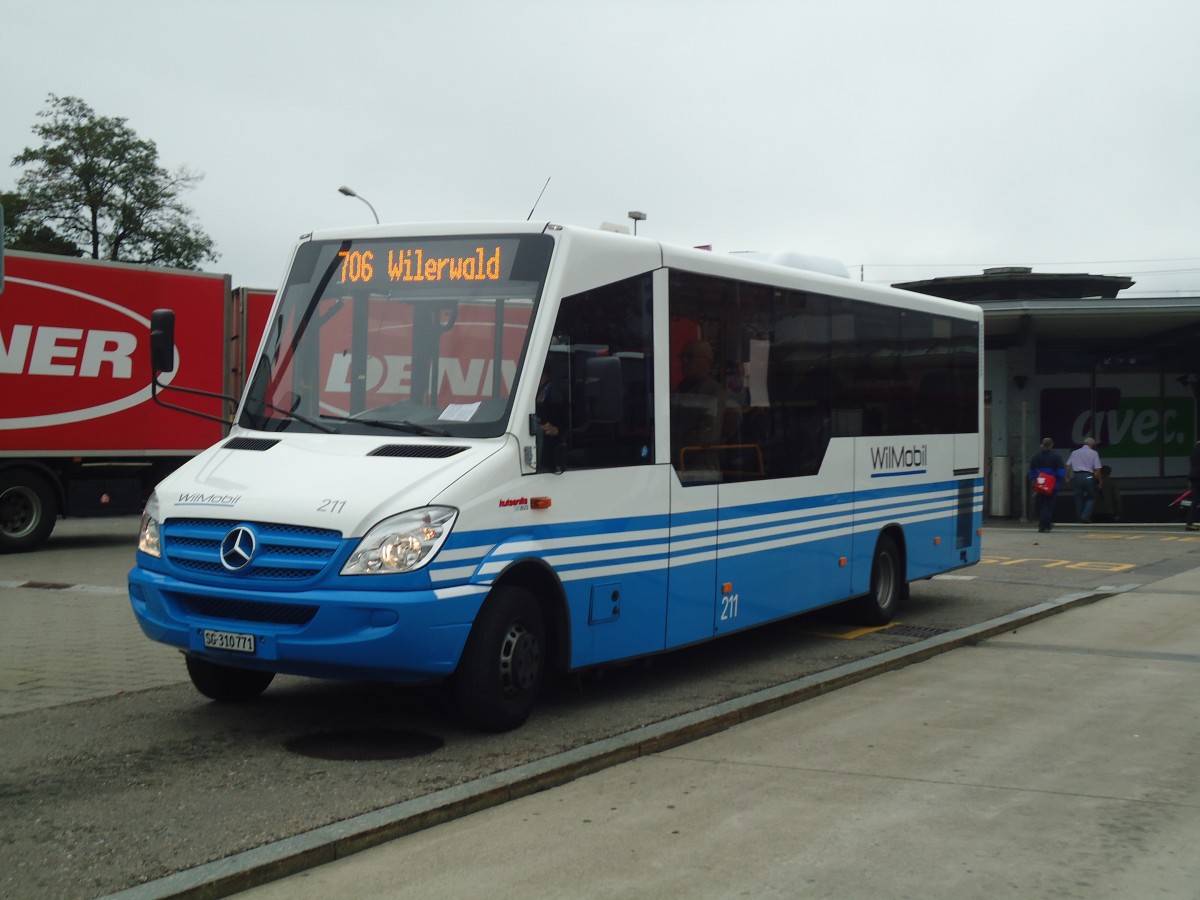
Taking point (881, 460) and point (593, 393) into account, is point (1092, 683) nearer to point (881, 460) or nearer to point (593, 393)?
point (881, 460)

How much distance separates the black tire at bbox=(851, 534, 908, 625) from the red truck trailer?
956 cm

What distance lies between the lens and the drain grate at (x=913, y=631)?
11.3m

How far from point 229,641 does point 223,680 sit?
1246 mm

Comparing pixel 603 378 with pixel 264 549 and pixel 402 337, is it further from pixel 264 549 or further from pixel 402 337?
pixel 264 549

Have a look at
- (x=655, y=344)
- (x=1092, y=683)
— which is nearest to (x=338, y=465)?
(x=655, y=344)

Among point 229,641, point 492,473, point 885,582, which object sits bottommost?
point 885,582

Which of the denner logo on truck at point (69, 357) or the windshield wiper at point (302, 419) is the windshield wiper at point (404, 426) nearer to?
the windshield wiper at point (302, 419)

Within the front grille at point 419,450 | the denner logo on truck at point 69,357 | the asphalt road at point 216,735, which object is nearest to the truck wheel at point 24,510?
the denner logo on truck at point 69,357

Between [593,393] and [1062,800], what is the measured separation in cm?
318

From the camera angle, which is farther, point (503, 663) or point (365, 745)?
point (503, 663)

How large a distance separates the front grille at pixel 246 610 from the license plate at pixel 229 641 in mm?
91

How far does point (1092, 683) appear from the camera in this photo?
30.3 ft

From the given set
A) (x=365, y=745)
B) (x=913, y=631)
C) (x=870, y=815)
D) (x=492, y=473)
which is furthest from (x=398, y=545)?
(x=913, y=631)

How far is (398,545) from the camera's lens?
660 centimetres
